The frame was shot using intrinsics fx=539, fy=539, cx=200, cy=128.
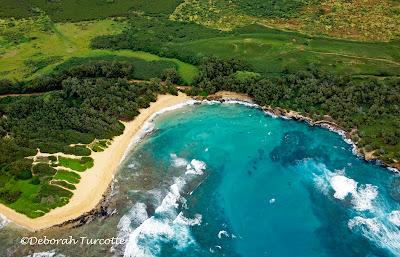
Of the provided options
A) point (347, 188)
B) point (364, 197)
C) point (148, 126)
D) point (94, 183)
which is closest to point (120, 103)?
point (148, 126)

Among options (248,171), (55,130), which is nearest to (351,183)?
(248,171)

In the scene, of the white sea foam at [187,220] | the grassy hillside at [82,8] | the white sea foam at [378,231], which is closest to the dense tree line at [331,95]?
the white sea foam at [378,231]

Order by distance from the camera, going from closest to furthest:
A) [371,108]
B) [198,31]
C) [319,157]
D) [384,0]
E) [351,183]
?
[351,183] → [319,157] → [371,108] → [198,31] → [384,0]

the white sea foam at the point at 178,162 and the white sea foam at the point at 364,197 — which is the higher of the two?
the white sea foam at the point at 364,197

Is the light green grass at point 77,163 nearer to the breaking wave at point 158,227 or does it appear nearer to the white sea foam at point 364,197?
the breaking wave at point 158,227

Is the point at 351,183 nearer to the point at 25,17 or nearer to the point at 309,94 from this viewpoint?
the point at 309,94

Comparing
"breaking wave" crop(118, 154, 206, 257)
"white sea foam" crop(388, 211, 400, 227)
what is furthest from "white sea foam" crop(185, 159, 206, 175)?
"white sea foam" crop(388, 211, 400, 227)

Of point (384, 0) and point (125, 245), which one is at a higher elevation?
point (384, 0)
